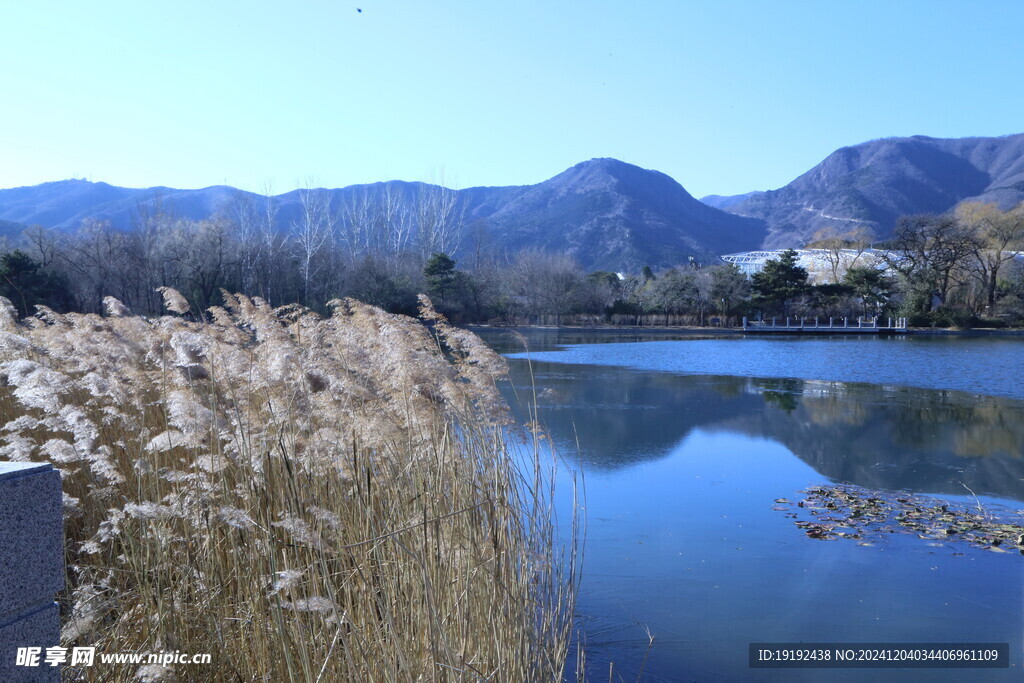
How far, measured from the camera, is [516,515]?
238 centimetres

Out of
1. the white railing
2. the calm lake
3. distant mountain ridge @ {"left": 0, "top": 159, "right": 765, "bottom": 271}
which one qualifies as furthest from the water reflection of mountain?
distant mountain ridge @ {"left": 0, "top": 159, "right": 765, "bottom": 271}

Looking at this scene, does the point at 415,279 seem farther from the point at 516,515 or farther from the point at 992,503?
the point at 516,515

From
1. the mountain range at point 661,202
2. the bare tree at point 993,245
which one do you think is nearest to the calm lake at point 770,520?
the bare tree at point 993,245

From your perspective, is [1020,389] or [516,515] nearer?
[516,515]

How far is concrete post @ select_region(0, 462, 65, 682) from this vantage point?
49.5 inches

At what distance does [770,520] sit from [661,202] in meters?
112

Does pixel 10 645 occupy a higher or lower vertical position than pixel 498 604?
higher

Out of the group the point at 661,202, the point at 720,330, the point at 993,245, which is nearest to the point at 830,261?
the point at 993,245

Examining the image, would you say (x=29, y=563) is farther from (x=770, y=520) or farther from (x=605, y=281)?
(x=605, y=281)

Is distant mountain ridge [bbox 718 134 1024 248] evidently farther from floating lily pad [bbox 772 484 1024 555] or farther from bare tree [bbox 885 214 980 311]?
floating lily pad [bbox 772 484 1024 555]

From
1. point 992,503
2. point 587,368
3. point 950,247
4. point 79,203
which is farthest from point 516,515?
point 79,203

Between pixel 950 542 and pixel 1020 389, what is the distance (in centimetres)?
908

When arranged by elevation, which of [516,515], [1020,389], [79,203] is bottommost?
[1020,389]

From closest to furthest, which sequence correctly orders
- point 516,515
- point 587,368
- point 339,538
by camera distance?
1. point 339,538
2. point 516,515
3. point 587,368
